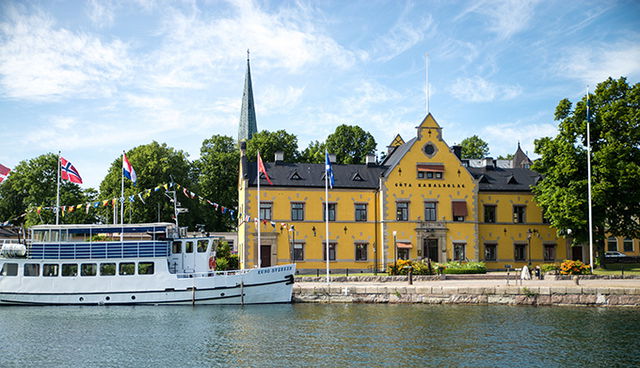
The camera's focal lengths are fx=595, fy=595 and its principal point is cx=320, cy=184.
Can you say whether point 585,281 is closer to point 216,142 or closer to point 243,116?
point 216,142

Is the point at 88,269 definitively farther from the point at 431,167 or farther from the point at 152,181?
the point at 431,167

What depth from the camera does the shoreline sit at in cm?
3434

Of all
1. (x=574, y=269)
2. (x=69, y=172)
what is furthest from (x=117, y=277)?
(x=574, y=269)

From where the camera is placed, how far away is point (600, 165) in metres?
47.9

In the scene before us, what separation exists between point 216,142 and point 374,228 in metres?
31.6

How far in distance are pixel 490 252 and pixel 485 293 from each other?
784 inches

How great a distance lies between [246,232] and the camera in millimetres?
50812

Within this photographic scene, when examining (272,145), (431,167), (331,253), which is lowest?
(331,253)

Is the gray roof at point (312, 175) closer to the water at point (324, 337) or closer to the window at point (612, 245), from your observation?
the water at point (324, 337)

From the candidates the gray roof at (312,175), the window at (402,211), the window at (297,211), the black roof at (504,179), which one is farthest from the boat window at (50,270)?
the black roof at (504,179)

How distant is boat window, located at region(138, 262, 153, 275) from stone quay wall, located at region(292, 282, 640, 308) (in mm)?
9267

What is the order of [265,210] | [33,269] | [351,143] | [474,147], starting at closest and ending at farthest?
[33,269] < [265,210] < [351,143] < [474,147]

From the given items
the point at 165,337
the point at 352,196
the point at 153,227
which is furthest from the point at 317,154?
the point at 165,337

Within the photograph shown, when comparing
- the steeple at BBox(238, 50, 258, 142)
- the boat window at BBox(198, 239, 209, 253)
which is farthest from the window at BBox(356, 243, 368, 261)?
the steeple at BBox(238, 50, 258, 142)
